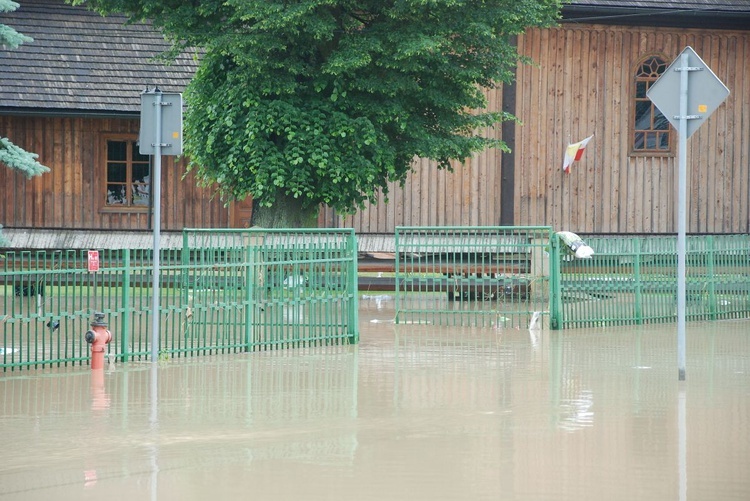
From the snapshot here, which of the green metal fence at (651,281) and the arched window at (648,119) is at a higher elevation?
the arched window at (648,119)

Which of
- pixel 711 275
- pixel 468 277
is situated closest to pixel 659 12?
pixel 711 275

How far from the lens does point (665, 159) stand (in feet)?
91.2

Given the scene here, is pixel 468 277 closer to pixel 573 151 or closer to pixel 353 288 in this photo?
pixel 353 288

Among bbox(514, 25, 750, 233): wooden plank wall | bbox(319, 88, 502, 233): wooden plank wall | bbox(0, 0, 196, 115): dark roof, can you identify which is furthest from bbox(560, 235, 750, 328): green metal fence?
bbox(0, 0, 196, 115): dark roof

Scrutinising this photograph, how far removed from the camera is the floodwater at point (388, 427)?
774cm

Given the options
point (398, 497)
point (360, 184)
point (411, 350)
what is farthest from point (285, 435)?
point (360, 184)

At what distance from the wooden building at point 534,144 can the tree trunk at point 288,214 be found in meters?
4.91

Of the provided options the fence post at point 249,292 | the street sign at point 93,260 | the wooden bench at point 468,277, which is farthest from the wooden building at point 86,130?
the street sign at point 93,260

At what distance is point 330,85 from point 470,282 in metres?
5.53

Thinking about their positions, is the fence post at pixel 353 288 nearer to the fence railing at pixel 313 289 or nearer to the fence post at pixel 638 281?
the fence railing at pixel 313 289

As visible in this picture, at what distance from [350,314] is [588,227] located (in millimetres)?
13008

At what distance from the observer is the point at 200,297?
14.3m

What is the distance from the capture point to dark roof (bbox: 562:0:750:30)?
26891mm

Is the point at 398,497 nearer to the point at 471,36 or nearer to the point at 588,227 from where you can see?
the point at 471,36
